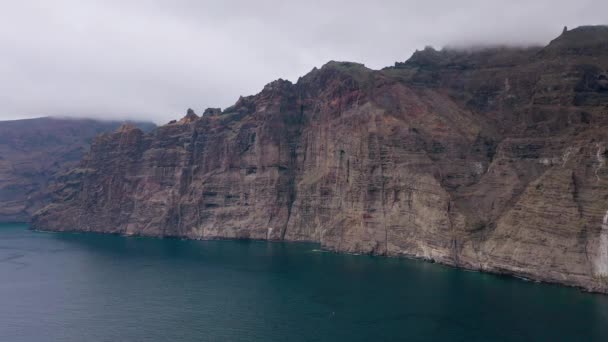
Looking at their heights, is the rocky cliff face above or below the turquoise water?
above

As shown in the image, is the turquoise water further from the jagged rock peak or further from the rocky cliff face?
the jagged rock peak

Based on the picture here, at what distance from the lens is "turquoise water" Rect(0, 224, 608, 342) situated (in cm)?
8250

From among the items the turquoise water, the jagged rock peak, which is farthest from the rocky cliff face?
the turquoise water

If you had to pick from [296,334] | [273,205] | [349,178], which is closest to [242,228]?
[273,205]

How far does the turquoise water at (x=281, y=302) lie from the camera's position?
8250 cm

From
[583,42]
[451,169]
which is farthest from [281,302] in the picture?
[583,42]

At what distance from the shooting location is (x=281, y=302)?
100 metres

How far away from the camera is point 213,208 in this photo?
198 m

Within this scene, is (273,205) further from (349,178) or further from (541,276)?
(541,276)

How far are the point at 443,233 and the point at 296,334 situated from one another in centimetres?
6373

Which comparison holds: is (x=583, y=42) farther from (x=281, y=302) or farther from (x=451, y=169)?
(x=281, y=302)

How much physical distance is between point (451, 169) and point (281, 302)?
6844 cm

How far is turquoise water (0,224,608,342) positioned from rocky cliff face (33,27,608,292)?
9.34 m

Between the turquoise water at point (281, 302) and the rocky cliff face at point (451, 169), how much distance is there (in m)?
9.34
